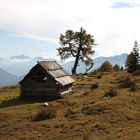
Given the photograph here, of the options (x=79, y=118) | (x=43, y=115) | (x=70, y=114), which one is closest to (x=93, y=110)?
(x=70, y=114)

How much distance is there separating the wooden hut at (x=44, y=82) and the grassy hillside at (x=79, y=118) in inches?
115

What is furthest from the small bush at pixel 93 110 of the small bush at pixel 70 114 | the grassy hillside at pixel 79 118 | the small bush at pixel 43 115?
the small bush at pixel 43 115

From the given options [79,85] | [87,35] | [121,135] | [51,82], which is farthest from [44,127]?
[87,35]

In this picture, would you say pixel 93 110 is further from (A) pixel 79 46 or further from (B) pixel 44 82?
(A) pixel 79 46

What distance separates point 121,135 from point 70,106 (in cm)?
1230

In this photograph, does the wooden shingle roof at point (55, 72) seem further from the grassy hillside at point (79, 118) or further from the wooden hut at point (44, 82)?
the grassy hillside at point (79, 118)

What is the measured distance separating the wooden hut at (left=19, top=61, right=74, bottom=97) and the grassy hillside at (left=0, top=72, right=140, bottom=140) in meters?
2.92

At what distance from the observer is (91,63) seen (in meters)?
89.2

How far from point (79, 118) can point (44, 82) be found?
14.7 m

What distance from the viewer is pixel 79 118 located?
29.3m

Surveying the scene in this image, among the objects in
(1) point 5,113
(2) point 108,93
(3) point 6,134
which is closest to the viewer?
(3) point 6,134

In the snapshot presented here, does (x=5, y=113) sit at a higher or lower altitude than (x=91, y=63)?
lower

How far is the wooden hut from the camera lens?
42.4 meters

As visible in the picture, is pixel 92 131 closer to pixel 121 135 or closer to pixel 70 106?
pixel 121 135
